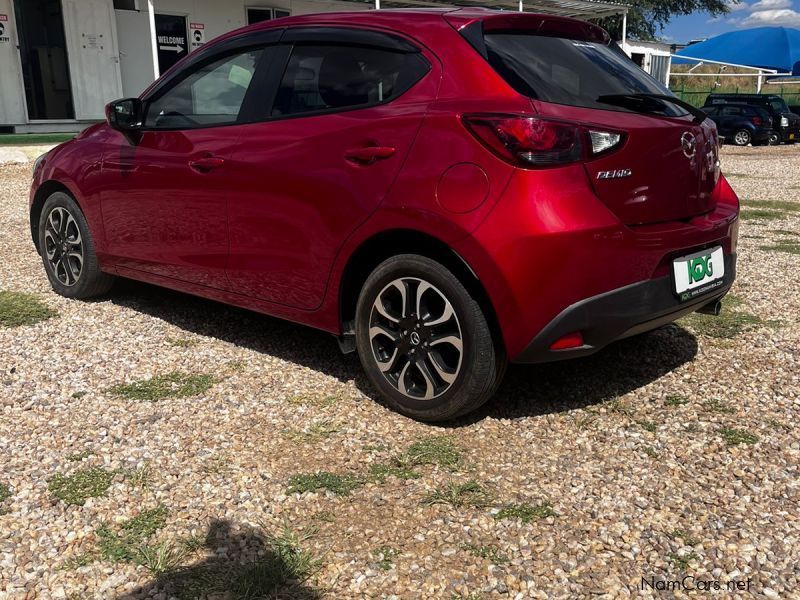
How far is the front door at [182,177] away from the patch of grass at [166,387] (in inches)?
21.7

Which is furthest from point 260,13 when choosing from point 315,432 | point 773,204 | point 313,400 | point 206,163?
point 315,432

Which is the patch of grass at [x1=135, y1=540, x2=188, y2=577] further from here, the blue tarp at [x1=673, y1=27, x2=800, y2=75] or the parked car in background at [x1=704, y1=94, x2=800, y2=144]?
the blue tarp at [x1=673, y1=27, x2=800, y2=75]

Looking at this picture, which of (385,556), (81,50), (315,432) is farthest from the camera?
(81,50)

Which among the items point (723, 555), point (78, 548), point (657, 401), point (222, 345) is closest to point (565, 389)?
point (657, 401)

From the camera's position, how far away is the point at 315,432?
337cm

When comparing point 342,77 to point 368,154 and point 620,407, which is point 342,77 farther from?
point 620,407

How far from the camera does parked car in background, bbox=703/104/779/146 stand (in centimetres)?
2373

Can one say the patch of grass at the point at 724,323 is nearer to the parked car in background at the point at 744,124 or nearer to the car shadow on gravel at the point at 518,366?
the car shadow on gravel at the point at 518,366

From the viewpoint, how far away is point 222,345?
14.7 feet

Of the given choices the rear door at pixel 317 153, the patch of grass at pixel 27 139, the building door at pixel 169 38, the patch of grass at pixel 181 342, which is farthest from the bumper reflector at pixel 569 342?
the building door at pixel 169 38

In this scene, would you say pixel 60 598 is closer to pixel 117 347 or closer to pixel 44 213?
pixel 117 347

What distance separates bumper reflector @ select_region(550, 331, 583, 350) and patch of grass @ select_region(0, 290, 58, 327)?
11.3ft

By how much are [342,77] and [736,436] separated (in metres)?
2.39

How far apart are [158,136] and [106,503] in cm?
233
